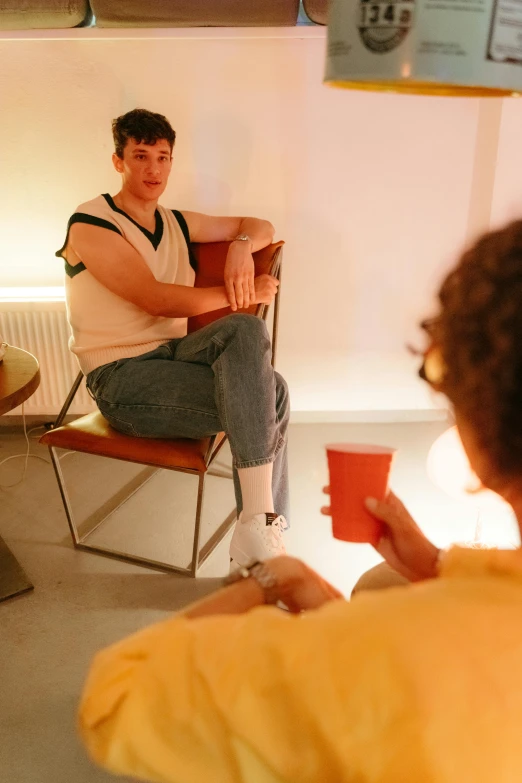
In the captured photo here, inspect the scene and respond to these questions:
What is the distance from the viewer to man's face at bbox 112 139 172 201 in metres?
1.88

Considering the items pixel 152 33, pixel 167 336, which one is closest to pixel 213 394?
pixel 167 336

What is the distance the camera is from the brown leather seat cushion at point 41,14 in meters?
2.16

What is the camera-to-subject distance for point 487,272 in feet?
1.69

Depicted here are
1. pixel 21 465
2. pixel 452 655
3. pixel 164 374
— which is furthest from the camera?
pixel 21 465

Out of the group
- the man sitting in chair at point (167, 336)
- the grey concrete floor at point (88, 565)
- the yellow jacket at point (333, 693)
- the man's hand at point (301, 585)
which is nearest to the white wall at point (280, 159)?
the man sitting in chair at point (167, 336)

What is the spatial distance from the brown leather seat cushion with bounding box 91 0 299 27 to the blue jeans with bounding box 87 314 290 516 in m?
1.22

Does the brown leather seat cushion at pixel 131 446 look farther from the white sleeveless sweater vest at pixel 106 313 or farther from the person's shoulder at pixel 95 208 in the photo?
the person's shoulder at pixel 95 208

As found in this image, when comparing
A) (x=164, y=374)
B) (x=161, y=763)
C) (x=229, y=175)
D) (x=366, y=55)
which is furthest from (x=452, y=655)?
(x=229, y=175)

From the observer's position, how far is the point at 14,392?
1.55 m

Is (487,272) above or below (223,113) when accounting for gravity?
below

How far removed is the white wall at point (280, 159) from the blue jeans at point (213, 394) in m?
0.93

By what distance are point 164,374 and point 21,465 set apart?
40.5 inches

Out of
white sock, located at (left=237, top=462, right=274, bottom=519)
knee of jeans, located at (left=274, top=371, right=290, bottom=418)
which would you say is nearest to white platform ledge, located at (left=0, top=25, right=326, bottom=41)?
knee of jeans, located at (left=274, top=371, right=290, bottom=418)

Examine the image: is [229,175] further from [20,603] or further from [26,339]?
[20,603]
